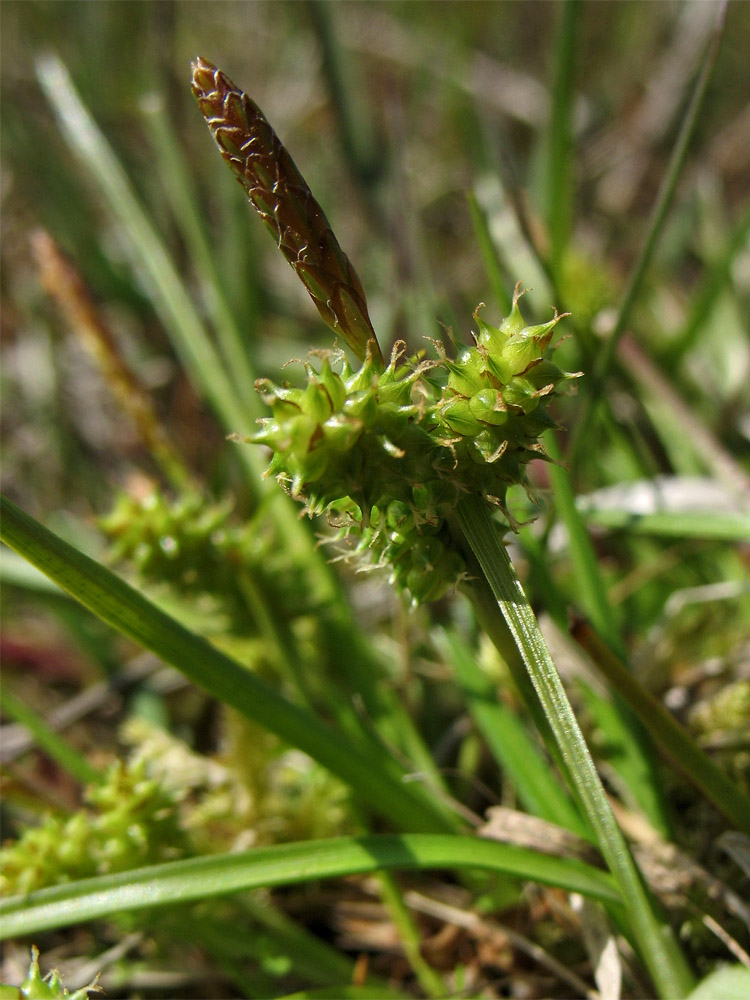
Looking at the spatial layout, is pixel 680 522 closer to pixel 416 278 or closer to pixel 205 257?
pixel 416 278

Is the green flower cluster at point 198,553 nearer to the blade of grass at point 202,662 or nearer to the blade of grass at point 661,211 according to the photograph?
the blade of grass at point 202,662

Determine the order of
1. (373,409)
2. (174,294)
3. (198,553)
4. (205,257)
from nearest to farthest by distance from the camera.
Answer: (373,409) → (198,553) → (174,294) → (205,257)

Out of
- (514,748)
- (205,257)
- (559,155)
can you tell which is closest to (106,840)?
(514,748)

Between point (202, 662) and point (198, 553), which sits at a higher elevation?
point (198, 553)

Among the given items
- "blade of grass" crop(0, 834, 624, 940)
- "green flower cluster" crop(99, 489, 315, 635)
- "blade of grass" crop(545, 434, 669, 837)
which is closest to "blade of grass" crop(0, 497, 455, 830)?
"blade of grass" crop(0, 834, 624, 940)

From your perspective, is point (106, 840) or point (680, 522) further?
point (680, 522)
